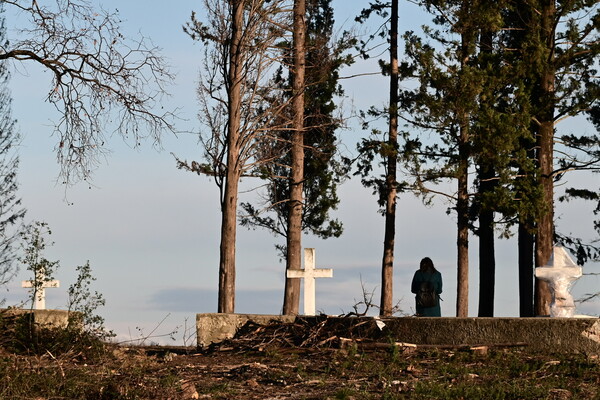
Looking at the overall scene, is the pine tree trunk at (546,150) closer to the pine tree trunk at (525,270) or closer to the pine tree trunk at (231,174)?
the pine tree trunk at (525,270)

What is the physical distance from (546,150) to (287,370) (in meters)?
13.3

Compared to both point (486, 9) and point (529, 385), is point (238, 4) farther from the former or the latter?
point (529, 385)

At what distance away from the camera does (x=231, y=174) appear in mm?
18438

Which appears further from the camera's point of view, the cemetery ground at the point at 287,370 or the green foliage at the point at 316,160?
the green foliage at the point at 316,160

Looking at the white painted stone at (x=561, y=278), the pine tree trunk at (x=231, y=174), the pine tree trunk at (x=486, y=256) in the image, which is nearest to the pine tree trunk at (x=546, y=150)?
the pine tree trunk at (x=486, y=256)

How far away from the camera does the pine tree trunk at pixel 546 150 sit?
2112 centimetres

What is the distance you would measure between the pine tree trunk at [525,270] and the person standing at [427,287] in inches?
298

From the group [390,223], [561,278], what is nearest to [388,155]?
[390,223]

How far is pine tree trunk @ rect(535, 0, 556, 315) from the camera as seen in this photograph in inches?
A: 832

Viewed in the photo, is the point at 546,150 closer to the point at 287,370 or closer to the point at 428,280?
the point at 428,280

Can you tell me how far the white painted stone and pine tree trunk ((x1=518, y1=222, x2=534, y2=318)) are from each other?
30.1 feet

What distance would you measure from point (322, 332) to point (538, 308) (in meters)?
9.49

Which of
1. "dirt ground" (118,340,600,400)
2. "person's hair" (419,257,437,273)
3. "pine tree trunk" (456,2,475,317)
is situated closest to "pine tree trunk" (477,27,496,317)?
"pine tree trunk" (456,2,475,317)

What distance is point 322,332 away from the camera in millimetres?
12953
